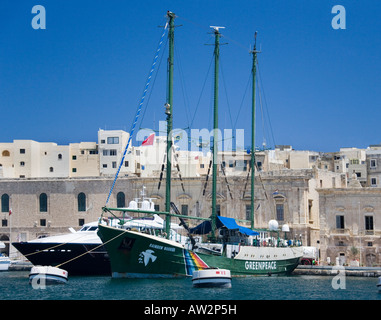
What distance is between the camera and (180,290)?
3102 cm

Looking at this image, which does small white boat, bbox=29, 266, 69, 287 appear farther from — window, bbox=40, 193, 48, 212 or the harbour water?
window, bbox=40, 193, 48, 212

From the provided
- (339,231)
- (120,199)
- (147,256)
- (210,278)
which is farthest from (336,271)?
(120,199)

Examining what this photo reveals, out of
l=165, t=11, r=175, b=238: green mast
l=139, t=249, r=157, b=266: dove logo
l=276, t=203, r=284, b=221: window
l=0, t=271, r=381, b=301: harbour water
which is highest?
l=165, t=11, r=175, b=238: green mast

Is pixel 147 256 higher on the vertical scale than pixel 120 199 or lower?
lower

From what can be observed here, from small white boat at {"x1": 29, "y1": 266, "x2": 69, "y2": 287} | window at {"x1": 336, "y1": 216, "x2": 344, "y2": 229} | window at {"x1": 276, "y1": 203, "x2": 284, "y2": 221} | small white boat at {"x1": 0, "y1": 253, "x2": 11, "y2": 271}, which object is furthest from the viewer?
window at {"x1": 276, "y1": 203, "x2": 284, "y2": 221}

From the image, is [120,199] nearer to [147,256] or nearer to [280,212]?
[280,212]

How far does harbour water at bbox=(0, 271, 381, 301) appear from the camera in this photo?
29.1 meters

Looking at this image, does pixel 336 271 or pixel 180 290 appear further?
pixel 336 271

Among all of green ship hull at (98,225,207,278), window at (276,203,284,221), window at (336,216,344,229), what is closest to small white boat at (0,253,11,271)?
green ship hull at (98,225,207,278)

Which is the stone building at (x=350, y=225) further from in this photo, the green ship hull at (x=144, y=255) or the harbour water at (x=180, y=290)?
the green ship hull at (x=144, y=255)

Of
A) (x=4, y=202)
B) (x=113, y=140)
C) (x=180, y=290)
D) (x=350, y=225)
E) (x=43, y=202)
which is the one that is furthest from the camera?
(x=113, y=140)

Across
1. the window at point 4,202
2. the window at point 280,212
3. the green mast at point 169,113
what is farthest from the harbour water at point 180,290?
the window at point 4,202
